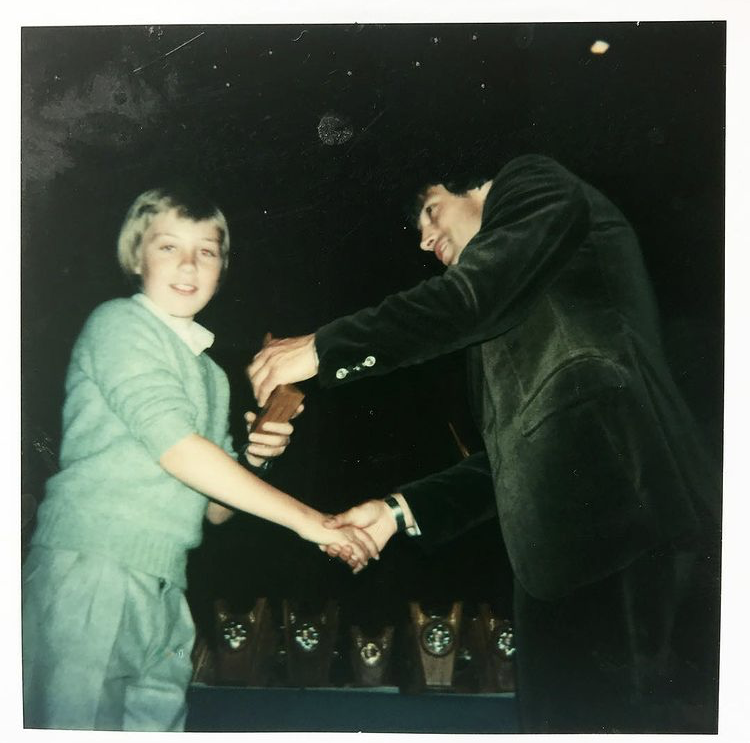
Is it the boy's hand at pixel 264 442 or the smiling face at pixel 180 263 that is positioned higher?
the smiling face at pixel 180 263

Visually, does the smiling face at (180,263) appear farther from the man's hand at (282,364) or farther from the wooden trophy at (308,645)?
the wooden trophy at (308,645)

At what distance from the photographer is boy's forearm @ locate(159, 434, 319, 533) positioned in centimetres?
155

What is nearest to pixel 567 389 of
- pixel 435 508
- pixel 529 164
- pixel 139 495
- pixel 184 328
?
pixel 435 508

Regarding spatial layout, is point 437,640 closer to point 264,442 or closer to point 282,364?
point 264,442

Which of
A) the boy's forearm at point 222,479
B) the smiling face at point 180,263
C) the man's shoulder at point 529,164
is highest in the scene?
the man's shoulder at point 529,164

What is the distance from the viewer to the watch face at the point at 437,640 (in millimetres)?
1575

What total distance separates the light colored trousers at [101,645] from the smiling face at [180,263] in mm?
602

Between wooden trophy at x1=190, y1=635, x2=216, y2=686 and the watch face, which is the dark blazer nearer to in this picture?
the watch face

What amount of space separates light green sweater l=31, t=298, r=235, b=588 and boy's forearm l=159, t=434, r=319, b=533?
0.02 metres

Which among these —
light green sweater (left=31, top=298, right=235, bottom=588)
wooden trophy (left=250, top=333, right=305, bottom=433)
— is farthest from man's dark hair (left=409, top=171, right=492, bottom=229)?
light green sweater (left=31, top=298, right=235, bottom=588)

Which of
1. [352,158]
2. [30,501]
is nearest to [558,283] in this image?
[352,158]

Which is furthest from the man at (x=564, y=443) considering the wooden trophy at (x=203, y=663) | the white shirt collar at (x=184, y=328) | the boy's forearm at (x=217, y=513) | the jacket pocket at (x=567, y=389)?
the wooden trophy at (x=203, y=663)

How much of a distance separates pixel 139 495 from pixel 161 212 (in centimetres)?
64

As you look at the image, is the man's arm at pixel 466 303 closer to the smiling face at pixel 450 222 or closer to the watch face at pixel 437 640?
the smiling face at pixel 450 222
